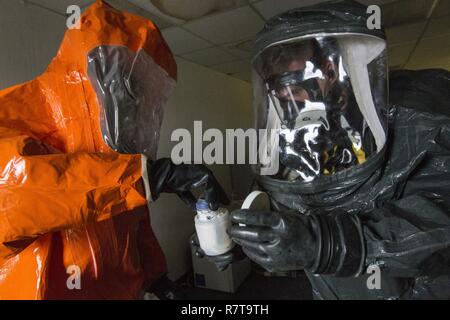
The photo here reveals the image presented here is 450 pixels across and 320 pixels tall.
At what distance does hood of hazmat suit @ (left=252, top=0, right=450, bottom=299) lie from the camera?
2.29 ft

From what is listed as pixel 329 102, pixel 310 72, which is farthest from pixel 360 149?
pixel 310 72

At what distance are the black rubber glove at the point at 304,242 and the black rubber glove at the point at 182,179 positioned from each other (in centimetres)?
27

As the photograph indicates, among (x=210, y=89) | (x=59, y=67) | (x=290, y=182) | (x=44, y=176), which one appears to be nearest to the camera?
(x=44, y=176)

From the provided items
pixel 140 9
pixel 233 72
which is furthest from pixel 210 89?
pixel 140 9

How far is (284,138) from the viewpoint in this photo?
102cm

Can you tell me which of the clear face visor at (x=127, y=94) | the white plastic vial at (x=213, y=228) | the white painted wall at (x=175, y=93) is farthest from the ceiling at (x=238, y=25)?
the white plastic vial at (x=213, y=228)

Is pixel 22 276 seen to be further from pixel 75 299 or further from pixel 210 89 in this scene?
pixel 210 89

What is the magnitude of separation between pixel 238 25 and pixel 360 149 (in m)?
1.65

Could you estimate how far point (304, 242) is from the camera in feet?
2.32

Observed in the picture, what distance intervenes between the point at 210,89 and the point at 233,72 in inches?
19.9

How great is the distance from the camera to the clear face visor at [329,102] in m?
0.92

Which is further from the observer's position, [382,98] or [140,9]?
[140,9]

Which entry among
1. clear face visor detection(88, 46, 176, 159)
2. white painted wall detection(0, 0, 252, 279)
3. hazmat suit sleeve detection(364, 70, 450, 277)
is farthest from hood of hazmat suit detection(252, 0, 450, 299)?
white painted wall detection(0, 0, 252, 279)

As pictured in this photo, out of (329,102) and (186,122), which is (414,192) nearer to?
(329,102)
